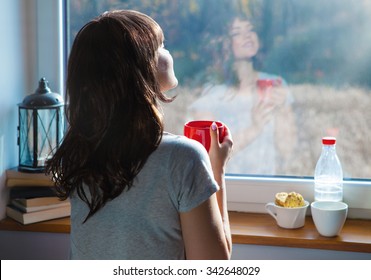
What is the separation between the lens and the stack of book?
5.63 feet

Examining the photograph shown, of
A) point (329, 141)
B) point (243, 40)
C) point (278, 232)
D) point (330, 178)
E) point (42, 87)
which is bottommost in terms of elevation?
point (278, 232)

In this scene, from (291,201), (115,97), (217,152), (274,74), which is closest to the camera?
(115,97)

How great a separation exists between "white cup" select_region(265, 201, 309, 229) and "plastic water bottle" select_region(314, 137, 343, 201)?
8 cm

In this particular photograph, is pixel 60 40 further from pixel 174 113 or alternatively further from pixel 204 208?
pixel 204 208

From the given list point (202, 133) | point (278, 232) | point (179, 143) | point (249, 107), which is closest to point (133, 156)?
point (179, 143)

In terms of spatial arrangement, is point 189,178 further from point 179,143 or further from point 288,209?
point 288,209

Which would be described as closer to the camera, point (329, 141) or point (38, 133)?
point (329, 141)

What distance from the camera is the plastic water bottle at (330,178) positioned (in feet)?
5.65

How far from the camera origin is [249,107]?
1.81 metres

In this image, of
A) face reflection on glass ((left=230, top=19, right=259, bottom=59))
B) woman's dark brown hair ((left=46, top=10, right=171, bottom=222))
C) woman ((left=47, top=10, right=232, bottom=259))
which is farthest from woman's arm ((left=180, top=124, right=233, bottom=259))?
face reflection on glass ((left=230, top=19, right=259, bottom=59))

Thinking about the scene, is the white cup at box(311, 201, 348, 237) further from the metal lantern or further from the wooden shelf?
the metal lantern

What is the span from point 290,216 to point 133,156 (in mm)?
719

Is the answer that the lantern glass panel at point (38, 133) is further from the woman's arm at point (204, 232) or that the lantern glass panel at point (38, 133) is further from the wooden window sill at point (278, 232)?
the woman's arm at point (204, 232)
